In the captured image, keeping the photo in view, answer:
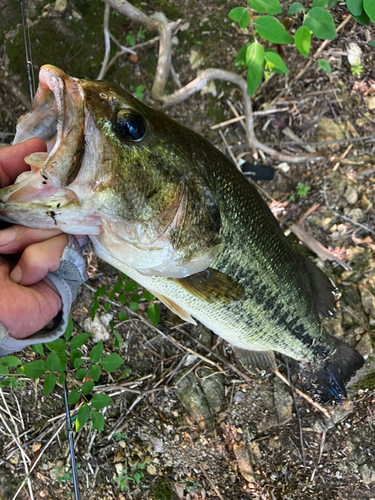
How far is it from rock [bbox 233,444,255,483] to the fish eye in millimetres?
2793

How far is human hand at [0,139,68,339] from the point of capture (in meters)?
1.44

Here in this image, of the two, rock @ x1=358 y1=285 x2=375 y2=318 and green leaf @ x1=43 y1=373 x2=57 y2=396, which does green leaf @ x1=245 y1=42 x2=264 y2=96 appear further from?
green leaf @ x1=43 y1=373 x2=57 y2=396

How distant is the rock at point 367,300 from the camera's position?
10.1 feet

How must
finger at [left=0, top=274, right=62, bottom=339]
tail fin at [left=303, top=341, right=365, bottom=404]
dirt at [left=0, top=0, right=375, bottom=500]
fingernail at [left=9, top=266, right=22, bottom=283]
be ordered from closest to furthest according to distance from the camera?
finger at [left=0, top=274, right=62, bottom=339] → fingernail at [left=9, top=266, right=22, bottom=283] → tail fin at [left=303, top=341, right=365, bottom=404] → dirt at [left=0, top=0, right=375, bottom=500]

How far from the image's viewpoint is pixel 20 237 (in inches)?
58.5

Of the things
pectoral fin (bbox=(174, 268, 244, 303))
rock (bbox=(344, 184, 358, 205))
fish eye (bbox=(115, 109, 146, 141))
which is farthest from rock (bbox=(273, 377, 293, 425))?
fish eye (bbox=(115, 109, 146, 141))

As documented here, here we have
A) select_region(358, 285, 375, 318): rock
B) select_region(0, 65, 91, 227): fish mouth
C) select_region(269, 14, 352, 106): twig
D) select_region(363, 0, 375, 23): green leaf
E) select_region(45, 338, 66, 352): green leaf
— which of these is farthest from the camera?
select_region(269, 14, 352, 106): twig

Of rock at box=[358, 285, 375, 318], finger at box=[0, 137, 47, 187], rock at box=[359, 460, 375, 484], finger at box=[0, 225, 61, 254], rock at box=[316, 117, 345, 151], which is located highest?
rock at box=[316, 117, 345, 151]

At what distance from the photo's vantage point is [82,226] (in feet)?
4.71

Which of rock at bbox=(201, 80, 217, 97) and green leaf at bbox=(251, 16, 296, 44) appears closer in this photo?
green leaf at bbox=(251, 16, 296, 44)

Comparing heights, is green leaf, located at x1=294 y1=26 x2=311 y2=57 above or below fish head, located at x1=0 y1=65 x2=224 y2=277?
above

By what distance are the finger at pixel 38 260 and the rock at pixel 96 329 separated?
145cm

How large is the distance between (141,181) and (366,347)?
2.63 metres

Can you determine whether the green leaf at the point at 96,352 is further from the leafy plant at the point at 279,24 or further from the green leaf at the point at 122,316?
the leafy plant at the point at 279,24
